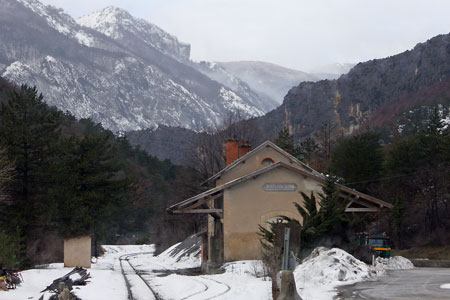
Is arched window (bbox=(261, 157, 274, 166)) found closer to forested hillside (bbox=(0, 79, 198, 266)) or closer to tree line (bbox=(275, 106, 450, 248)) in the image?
forested hillside (bbox=(0, 79, 198, 266))

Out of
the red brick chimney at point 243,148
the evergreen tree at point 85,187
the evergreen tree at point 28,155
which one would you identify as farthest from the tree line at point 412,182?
the evergreen tree at point 28,155

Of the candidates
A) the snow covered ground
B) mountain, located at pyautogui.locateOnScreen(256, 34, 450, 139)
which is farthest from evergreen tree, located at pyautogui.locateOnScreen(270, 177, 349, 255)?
mountain, located at pyautogui.locateOnScreen(256, 34, 450, 139)

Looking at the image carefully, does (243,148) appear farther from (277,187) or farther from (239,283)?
(239,283)

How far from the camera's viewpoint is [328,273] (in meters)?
20.9

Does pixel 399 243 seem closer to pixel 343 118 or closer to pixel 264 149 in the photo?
pixel 264 149

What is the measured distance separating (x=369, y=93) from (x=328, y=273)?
149837 millimetres

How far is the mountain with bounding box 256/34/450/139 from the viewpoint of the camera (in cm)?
14762

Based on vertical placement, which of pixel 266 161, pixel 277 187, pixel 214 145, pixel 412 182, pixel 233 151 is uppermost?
pixel 214 145

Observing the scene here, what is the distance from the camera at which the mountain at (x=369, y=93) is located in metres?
148

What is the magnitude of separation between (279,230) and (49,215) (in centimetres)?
2166

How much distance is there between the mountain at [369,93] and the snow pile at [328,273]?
107m

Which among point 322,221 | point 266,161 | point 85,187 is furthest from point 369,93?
point 322,221

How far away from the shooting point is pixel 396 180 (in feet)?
195

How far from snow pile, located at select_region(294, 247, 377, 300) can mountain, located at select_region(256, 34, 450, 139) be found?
10727 cm
